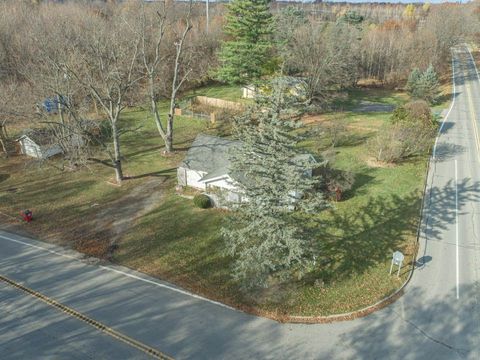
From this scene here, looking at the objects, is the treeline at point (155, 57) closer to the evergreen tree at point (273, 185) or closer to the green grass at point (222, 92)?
the green grass at point (222, 92)

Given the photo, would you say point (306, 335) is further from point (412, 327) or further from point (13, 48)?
point (13, 48)

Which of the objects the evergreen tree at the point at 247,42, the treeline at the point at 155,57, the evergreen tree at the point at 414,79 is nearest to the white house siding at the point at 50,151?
the treeline at the point at 155,57

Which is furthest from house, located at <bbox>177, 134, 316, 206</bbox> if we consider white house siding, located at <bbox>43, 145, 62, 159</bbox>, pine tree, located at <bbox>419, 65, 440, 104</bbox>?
pine tree, located at <bbox>419, 65, 440, 104</bbox>

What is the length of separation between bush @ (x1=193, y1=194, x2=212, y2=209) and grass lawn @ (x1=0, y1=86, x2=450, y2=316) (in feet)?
1.40

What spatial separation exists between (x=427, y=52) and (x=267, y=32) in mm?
38470

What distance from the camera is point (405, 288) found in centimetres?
1809

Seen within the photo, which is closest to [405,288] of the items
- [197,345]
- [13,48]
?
[197,345]

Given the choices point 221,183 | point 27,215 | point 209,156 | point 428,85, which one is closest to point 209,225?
point 221,183

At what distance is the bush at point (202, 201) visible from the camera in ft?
83.9

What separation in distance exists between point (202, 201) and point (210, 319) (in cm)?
1035

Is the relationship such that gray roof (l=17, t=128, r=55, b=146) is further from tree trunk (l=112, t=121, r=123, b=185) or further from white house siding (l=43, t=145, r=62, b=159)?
tree trunk (l=112, t=121, r=123, b=185)

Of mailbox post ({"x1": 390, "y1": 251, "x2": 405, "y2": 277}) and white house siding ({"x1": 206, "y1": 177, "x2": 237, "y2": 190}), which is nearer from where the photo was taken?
mailbox post ({"x1": 390, "y1": 251, "x2": 405, "y2": 277})

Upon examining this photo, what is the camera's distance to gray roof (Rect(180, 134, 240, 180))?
2714 centimetres

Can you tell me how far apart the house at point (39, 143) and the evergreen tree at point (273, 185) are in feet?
84.3
